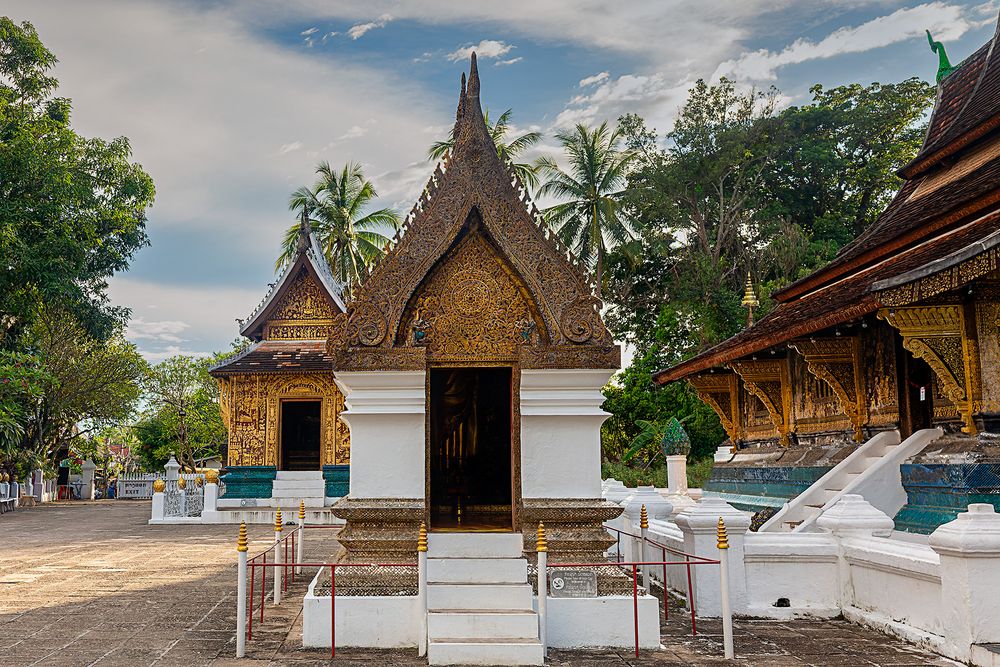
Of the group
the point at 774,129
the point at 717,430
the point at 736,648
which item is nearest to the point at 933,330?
the point at 736,648

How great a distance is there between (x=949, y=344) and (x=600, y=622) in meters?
4.25

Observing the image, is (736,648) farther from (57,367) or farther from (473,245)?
(57,367)

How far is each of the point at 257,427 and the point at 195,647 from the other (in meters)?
16.0

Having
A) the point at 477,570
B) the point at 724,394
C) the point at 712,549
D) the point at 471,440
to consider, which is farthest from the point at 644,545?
the point at 724,394

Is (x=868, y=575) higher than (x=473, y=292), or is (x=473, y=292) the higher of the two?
(x=473, y=292)

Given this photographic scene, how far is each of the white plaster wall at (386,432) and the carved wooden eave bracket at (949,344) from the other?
4.37 metres

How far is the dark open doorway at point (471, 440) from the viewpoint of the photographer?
28.2 feet

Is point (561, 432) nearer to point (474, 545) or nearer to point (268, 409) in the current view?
point (474, 545)

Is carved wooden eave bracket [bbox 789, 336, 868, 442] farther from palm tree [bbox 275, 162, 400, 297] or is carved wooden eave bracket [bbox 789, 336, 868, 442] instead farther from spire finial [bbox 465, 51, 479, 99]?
palm tree [bbox 275, 162, 400, 297]

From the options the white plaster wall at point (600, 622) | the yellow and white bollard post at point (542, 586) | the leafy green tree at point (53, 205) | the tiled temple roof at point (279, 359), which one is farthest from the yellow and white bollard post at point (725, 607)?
the leafy green tree at point (53, 205)

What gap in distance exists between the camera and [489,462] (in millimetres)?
9031

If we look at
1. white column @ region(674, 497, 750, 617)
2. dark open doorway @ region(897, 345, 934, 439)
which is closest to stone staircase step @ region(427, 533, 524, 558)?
white column @ region(674, 497, 750, 617)

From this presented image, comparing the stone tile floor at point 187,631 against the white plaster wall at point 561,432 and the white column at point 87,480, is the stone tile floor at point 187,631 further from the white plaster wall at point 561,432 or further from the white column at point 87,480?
the white column at point 87,480

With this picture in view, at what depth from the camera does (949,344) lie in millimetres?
7645
